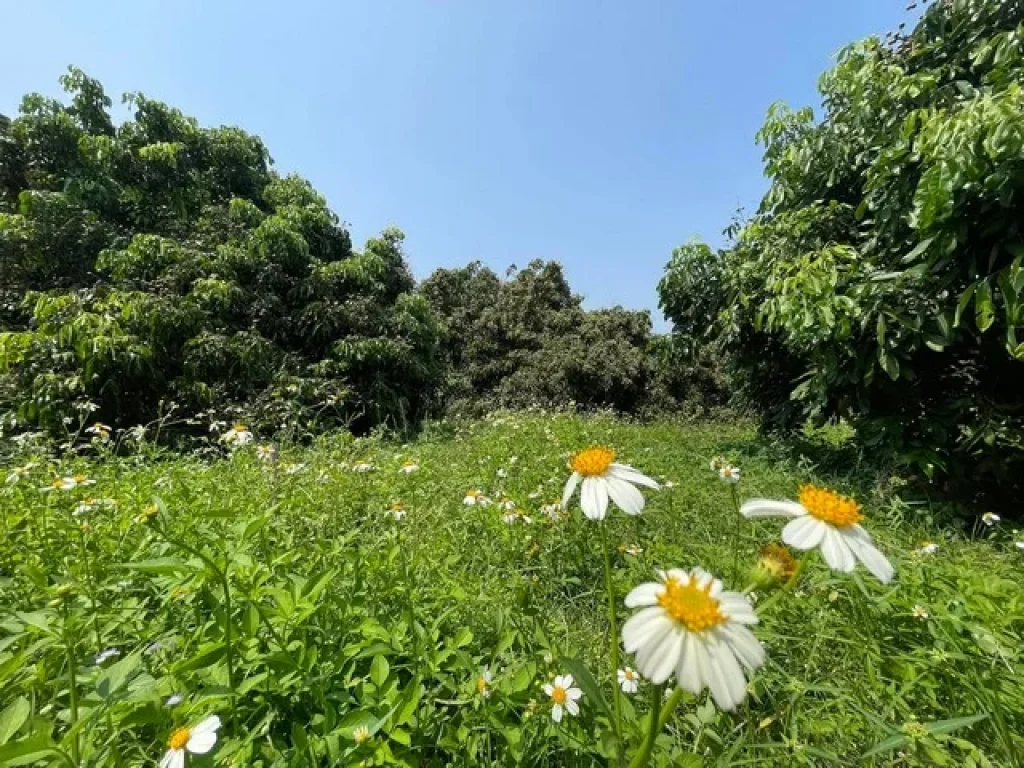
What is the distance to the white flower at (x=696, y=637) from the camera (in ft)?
1.31

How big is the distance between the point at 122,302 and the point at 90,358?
0.73m

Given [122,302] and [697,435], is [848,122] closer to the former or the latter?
[697,435]

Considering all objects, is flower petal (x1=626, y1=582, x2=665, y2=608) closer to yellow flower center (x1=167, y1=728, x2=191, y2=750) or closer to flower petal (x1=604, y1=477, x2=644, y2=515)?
flower petal (x1=604, y1=477, x2=644, y2=515)

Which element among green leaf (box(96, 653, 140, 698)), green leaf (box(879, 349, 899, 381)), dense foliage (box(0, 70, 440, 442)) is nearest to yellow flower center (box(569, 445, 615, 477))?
green leaf (box(96, 653, 140, 698))

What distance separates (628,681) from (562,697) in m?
0.19

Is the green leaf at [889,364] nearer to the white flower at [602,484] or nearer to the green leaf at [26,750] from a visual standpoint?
the white flower at [602,484]

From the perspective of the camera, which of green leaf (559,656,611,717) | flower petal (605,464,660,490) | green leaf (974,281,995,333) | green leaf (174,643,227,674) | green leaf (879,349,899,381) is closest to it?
green leaf (559,656,611,717)

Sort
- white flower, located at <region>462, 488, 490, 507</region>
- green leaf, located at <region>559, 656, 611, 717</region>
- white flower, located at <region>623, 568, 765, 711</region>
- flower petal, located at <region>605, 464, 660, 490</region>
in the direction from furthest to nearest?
white flower, located at <region>462, 488, 490, 507</region>, flower petal, located at <region>605, 464, 660, 490</region>, green leaf, located at <region>559, 656, 611, 717</region>, white flower, located at <region>623, 568, 765, 711</region>

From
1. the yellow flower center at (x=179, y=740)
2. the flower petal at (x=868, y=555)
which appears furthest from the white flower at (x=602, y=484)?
the yellow flower center at (x=179, y=740)

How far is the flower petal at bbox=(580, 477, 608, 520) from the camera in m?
0.58

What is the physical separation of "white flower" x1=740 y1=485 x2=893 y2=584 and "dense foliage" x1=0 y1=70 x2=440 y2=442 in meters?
4.02

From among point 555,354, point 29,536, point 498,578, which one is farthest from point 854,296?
point 555,354

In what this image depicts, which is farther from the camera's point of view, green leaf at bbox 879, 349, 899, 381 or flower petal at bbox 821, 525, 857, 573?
green leaf at bbox 879, 349, 899, 381

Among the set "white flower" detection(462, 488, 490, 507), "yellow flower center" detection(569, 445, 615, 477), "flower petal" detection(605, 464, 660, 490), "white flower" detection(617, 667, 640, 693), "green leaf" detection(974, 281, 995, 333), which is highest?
"green leaf" detection(974, 281, 995, 333)
